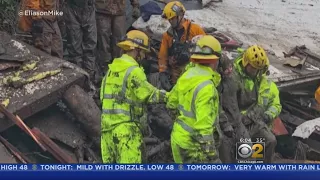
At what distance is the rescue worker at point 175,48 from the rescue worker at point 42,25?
125 centimetres

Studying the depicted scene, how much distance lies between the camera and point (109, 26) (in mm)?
7781

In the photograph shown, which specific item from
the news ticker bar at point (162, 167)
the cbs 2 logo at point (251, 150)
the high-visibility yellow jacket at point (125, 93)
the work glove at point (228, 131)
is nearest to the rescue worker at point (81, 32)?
the high-visibility yellow jacket at point (125, 93)

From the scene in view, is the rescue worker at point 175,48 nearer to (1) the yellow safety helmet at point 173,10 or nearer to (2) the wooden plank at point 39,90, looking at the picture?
(1) the yellow safety helmet at point 173,10

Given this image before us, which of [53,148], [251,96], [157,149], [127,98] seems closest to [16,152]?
[53,148]

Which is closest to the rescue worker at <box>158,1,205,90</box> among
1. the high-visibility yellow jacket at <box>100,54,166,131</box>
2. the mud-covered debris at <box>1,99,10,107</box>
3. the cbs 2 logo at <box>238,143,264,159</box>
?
the cbs 2 logo at <box>238,143,264,159</box>

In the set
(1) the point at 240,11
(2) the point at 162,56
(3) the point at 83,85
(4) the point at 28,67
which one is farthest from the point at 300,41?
(4) the point at 28,67

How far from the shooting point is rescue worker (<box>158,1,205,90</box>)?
6840 millimetres

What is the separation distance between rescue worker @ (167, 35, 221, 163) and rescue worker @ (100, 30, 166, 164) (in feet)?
1.08

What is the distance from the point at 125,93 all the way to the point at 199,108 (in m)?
0.79

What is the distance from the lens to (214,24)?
8398 mm

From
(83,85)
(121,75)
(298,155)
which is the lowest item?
(298,155)

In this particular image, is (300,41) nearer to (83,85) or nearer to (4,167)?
(83,85)

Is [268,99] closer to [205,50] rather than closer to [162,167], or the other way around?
[205,50]

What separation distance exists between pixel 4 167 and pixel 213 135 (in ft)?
5.27
